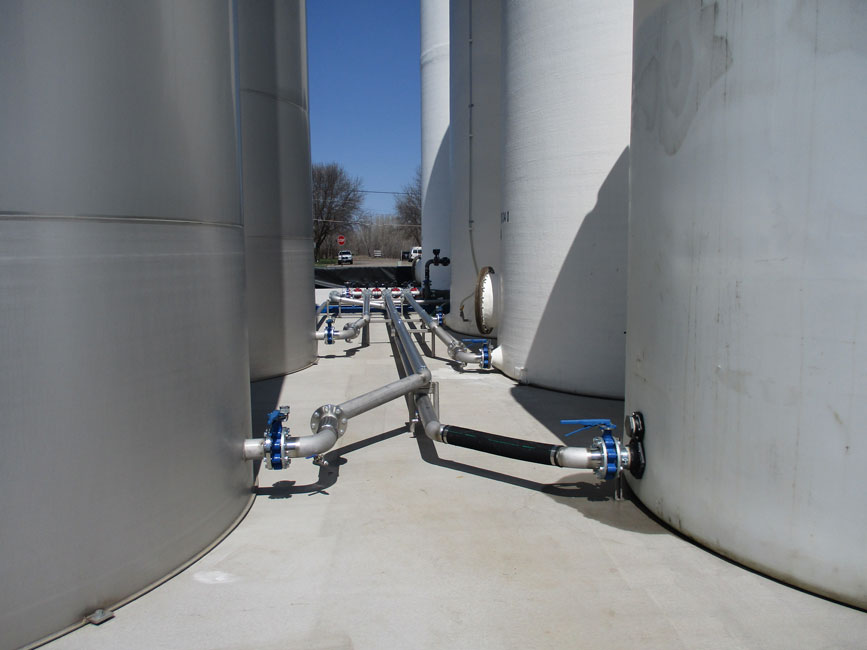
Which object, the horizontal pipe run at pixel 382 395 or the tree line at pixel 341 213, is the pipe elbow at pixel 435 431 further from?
the tree line at pixel 341 213

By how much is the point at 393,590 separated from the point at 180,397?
1648 mm

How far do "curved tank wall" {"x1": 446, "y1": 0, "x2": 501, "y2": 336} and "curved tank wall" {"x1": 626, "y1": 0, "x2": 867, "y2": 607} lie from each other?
746 centimetres

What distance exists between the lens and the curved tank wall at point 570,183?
24.4 ft

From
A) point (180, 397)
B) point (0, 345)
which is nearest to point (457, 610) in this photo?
point (180, 397)

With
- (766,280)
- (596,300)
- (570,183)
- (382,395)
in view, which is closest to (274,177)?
(570,183)

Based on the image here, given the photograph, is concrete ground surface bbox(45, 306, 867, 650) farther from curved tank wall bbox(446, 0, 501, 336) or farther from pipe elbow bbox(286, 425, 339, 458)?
curved tank wall bbox(446, 0, 501, 336)

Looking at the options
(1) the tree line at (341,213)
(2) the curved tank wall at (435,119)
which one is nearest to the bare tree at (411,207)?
(1) the tree line at (341,213)

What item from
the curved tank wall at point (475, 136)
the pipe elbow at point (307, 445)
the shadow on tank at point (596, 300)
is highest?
the curved tank wall at point (475, 136)

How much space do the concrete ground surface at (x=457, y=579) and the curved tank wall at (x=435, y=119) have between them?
14.0 metres

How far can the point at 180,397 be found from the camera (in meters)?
3.62

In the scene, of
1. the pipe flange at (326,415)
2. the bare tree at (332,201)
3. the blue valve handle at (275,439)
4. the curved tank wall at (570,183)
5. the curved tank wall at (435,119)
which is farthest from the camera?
the bare tree at (332,201)

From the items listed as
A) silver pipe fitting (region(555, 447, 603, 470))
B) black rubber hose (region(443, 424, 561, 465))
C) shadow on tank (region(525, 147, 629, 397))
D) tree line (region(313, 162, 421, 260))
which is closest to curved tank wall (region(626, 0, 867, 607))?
silver pipe fitting (region(555, 447, 603, 470))

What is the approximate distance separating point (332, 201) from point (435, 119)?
4211cm

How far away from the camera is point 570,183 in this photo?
770 cm
